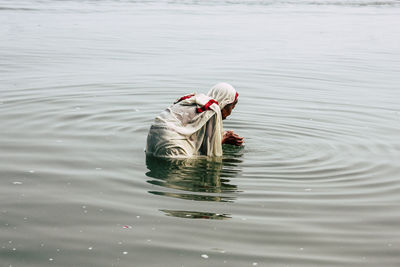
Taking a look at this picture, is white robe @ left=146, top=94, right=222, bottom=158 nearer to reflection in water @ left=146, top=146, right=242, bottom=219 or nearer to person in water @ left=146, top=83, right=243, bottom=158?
person in water @ left=146, top=83, right=243, bottom=158

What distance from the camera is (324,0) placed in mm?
50594

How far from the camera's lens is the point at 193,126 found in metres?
8.61

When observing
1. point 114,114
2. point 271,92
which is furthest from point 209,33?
point 114,114

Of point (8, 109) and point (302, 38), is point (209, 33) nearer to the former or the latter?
point (302, 38)

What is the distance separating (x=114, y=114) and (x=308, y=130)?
3519 mm

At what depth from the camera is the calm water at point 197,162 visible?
624 centimetres

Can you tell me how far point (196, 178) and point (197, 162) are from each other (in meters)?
0.60

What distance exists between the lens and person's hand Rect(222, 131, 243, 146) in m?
9.16

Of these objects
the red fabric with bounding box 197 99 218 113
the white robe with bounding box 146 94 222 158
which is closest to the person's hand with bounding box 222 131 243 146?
the white robe with bounding box 146 94 222 158

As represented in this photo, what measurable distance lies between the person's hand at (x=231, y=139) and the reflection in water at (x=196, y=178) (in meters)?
0.18

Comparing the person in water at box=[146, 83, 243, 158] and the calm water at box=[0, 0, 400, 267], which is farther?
the person in water at box=[146, 83, 243, 158]

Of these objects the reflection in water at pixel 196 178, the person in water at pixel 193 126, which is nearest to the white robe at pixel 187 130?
the person in water at pixel 193 126

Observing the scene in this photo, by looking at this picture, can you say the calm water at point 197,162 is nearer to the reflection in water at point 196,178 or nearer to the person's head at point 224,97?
the reflection in water at point 196,178

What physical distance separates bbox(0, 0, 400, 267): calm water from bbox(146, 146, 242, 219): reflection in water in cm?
3
